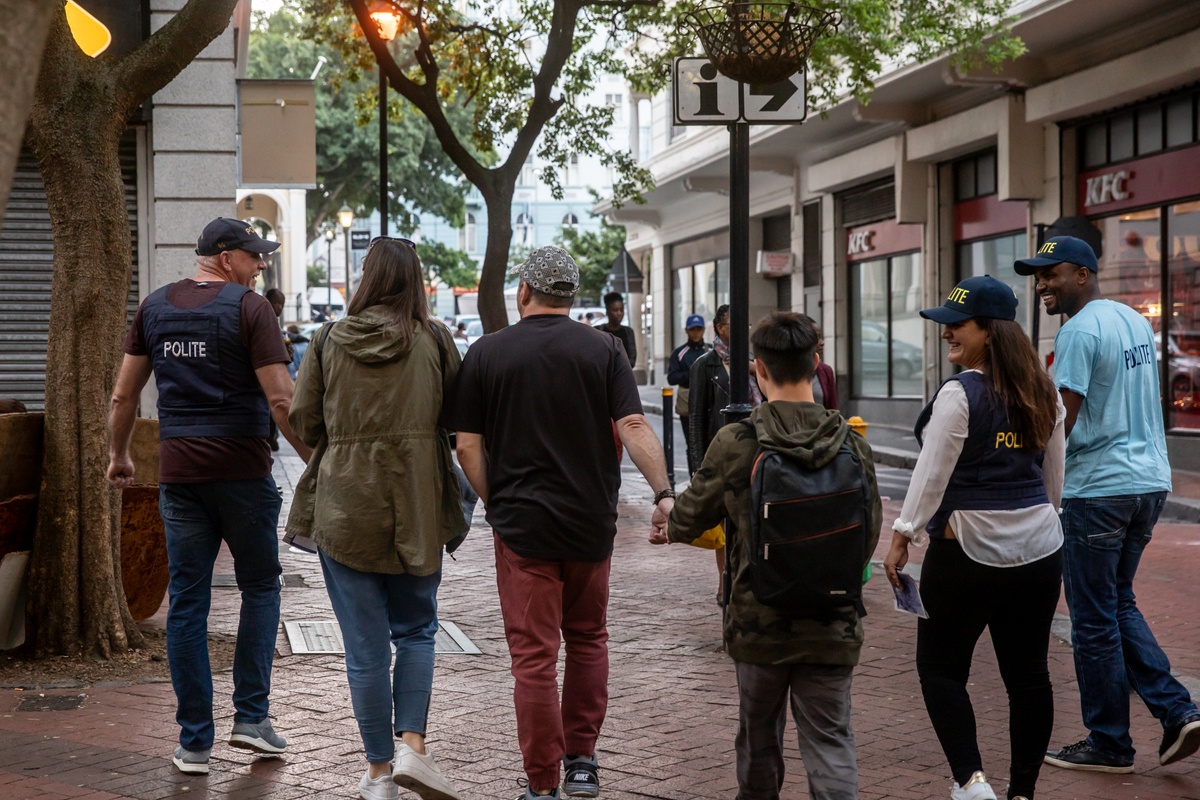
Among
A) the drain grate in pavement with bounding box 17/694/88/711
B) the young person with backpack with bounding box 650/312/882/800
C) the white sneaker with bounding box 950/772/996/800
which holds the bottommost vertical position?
the drain grate in pavement with bounding box 17/694/88/711

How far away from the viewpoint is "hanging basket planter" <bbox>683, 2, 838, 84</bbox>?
20.0 feet

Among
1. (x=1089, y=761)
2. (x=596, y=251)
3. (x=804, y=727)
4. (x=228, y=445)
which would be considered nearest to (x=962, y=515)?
(x=804, y=727)

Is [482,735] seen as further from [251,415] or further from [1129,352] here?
[1129,352]

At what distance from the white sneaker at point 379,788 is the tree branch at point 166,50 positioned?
3.77 metres

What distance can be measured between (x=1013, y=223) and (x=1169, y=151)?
3.69 meters

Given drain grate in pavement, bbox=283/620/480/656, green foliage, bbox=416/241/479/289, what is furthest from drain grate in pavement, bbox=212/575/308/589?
green foliage, bbox=416/241/479/289

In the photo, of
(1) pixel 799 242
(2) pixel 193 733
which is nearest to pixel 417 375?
(2) pixel 193 733

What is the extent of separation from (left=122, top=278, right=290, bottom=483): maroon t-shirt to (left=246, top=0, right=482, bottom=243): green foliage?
3503cm

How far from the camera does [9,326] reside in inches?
477

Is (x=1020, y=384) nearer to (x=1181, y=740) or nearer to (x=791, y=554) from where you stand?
(x=791, y=554)

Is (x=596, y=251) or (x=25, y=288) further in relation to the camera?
(x=596, y=251)

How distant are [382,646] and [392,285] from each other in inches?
47.8

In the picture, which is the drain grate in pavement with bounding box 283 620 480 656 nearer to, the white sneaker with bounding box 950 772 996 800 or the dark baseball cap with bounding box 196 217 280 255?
the dark baseball cap with bounding box 196 217 280 255

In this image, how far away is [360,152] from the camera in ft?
142
